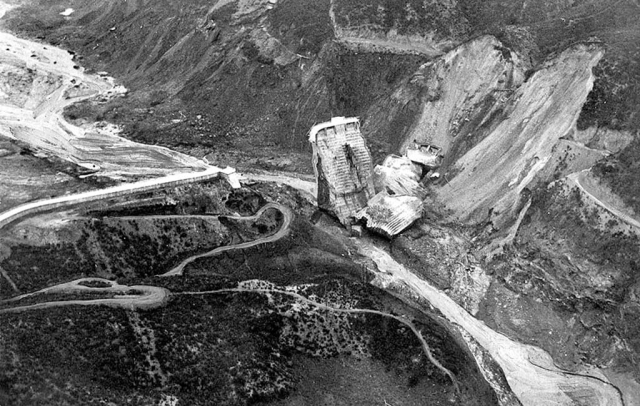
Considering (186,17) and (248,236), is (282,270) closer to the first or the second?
(248,236)

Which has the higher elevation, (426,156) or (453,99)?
(453,99)

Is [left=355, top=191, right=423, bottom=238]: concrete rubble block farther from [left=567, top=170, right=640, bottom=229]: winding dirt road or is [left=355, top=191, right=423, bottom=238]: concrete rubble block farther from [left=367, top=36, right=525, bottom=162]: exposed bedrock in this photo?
[left=567, top=170, right=640, bottom=229]: winding dirt road

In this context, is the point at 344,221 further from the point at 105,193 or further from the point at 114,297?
the point at 114,297

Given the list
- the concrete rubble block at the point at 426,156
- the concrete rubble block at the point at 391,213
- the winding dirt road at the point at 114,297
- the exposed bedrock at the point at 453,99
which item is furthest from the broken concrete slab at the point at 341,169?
the winding dirt road at the point at 114,297

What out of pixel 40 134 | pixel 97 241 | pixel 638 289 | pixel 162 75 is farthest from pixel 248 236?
pixel 162 75

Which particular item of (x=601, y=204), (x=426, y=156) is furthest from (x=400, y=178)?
(x=601, y=204)

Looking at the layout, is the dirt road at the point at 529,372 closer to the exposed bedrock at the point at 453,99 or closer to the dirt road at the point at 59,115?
the exposed bedrock at the point at 453,99

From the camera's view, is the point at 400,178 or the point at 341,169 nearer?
the point at 341,169
